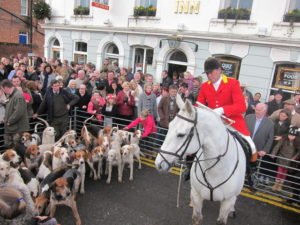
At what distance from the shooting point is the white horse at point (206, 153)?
3.20m

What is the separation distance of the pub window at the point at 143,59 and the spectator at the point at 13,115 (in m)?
9.66

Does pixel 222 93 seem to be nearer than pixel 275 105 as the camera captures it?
Yes

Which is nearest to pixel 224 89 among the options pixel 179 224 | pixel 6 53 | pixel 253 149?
pixel 253 149

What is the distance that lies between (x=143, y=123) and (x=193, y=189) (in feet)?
11.5

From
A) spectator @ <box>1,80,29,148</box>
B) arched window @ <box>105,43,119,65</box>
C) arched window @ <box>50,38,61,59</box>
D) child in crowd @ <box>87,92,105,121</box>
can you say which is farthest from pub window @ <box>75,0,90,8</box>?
spectator @ <box>1,80,29,148</box>

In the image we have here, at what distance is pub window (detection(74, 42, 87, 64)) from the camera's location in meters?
18.3

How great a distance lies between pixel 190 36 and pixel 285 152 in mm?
8580

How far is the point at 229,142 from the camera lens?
386 cm

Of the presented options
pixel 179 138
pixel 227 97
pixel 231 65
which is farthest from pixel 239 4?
pixel 179 138

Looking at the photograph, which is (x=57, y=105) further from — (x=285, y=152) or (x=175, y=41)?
(x=175, y=41)

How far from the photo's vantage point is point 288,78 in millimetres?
11578

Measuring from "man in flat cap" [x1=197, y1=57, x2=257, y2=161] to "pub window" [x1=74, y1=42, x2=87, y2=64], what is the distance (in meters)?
15.2

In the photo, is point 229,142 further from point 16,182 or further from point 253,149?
point 16,182

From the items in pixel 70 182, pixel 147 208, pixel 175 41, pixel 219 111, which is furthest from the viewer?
pixel 175 41
